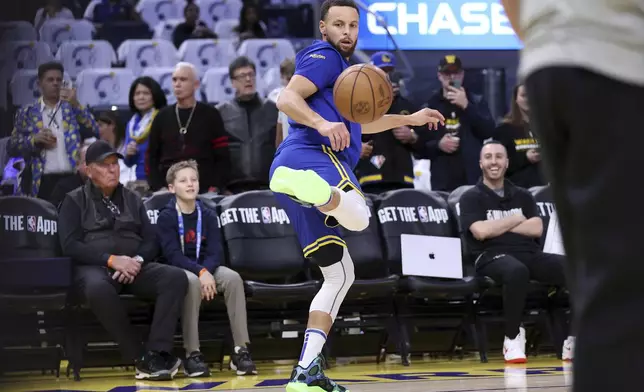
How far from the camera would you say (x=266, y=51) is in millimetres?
14742

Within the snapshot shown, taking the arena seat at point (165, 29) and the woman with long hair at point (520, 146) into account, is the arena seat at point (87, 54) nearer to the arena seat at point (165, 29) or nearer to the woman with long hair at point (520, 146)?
the arena seat at point (165, 29)

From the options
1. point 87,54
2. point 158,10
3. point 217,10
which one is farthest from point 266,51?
point 158,10

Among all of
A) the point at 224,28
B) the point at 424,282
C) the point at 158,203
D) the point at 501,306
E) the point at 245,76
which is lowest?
the point at 501,306

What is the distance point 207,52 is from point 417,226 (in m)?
6.87

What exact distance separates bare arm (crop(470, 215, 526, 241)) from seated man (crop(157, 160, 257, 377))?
2.37 m

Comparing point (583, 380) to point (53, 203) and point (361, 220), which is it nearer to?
point (361, 220)

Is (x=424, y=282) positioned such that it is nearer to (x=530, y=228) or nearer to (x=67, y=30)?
(x=530, y=228)

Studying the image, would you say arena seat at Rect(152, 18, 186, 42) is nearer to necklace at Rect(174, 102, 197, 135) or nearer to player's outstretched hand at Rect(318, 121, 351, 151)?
necklace at Rect(174, 102, 197, 135)

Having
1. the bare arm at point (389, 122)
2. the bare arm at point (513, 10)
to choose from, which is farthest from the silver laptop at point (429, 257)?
the bare arm at point (513, 10)

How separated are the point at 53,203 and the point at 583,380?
25.2ft

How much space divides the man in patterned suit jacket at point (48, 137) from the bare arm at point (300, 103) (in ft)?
13.6

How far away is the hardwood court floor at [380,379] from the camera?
6.33 m

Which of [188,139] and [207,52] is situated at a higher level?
[207,52]

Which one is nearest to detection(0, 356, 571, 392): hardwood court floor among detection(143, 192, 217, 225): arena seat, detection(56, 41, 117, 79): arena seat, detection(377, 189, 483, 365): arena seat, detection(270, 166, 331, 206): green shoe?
detection(377, 189, 483, 365): arena seat
